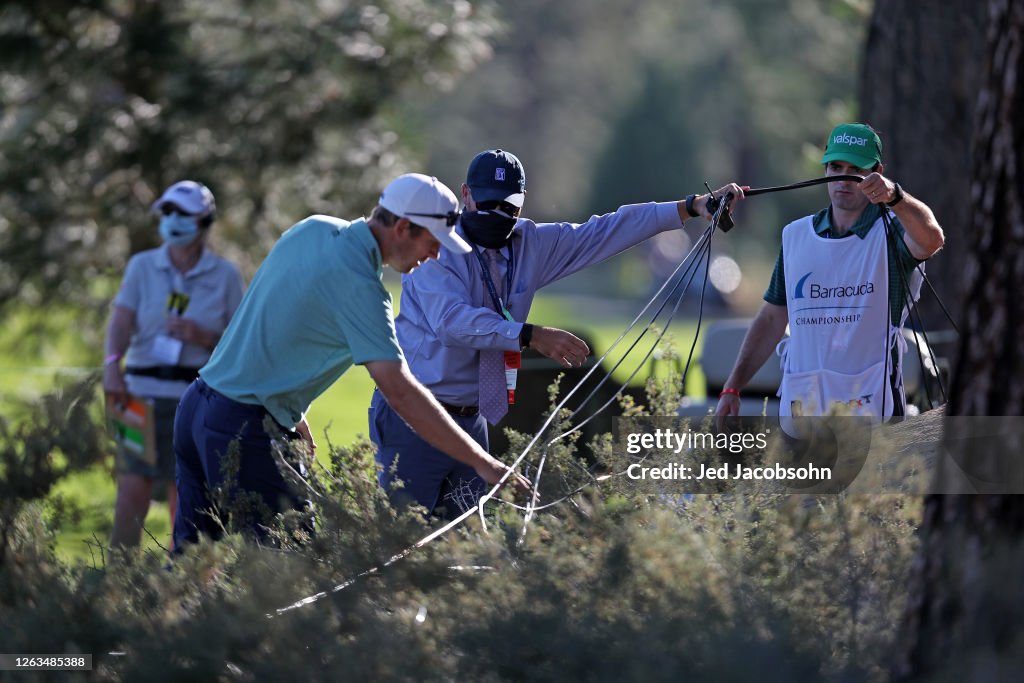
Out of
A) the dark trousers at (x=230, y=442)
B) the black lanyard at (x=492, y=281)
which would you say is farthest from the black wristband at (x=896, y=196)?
the dark trousers at (x=230, y=442)

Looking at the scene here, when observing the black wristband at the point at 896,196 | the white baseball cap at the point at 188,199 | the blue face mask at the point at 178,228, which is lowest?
the black wristband at the point at 896,196

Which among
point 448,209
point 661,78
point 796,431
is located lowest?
point 796,431

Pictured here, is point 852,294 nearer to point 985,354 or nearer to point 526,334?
point 526,334

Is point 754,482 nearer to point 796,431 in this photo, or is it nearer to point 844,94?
point 796,431

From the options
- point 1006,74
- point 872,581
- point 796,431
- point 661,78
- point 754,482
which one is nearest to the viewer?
point 1006,74

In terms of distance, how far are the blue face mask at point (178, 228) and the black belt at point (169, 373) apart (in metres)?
0.64

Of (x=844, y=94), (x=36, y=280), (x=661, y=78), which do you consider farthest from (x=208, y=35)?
(x=661, y=78)

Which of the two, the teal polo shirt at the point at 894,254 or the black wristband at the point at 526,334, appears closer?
the black wristband at the point at 526,334

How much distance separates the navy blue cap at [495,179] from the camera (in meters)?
5.10

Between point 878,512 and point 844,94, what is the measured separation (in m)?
36.5

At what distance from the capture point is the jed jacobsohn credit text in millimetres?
4273

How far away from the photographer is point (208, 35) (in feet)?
36.4

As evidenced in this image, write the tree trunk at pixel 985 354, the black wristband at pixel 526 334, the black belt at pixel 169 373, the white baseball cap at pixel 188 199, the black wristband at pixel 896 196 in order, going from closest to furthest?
the tree trunk at pixel 985 354 → the black wristband at pixel 896 196 → the black wristband at pixel 526 334 → the white baseball cap at pixel 188 199 → the black belt at pixel 169 373

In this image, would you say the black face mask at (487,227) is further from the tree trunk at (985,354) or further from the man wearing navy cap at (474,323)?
the tree trunk at (985,354)
